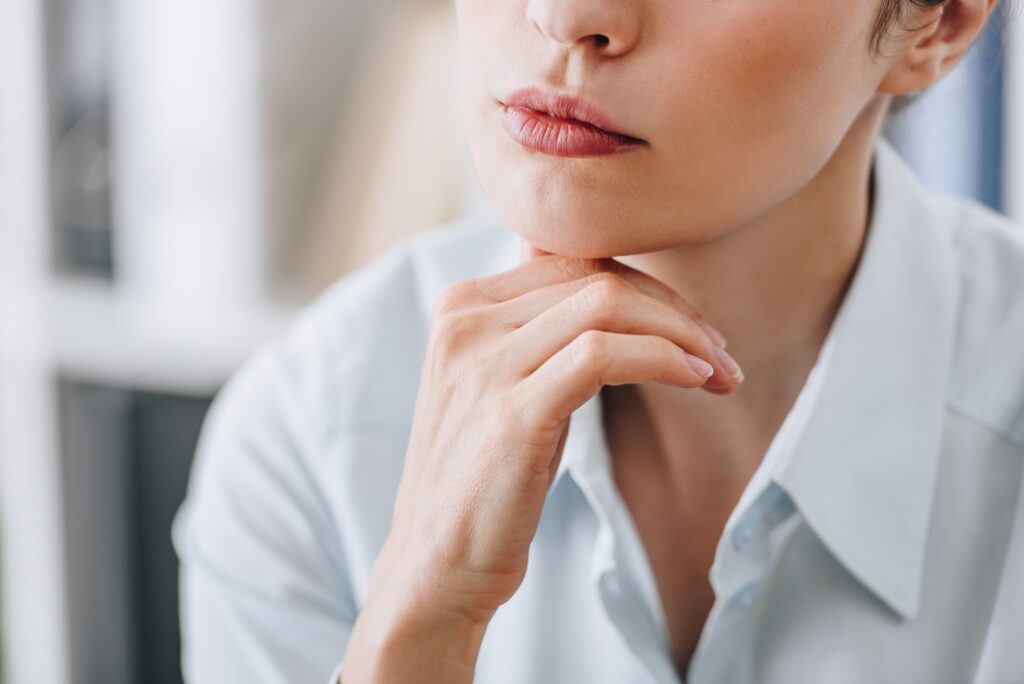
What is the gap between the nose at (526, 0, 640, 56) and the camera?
0.62 metres

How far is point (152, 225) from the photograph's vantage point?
1562mm

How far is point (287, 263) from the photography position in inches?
61.0

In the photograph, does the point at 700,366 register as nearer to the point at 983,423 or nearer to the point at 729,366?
the point at 729,366

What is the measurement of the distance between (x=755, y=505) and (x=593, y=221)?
0.26m

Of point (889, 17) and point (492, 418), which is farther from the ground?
point (889, 17)

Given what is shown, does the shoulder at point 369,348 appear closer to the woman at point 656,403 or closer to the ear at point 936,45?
the woman at point 656,403

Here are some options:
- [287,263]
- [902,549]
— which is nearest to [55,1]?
[287,263]

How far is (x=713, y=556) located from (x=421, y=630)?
0.84ft

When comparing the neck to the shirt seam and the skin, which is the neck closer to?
the skin

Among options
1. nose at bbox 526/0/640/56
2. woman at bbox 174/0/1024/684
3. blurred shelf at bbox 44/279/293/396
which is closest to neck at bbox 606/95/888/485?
woman at bbox 174/0/1024/684

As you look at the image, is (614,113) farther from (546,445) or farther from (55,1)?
(55,1)

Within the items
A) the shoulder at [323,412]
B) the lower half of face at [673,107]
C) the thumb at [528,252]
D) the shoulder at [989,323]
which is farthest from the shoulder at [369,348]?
the shoulder at [989,323]

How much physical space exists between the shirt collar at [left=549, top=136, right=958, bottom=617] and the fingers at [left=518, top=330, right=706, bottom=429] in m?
0.17

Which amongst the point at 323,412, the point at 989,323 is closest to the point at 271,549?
→ the point at 323,412
